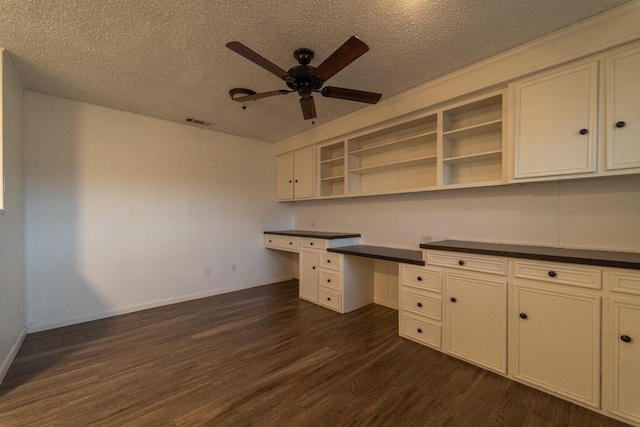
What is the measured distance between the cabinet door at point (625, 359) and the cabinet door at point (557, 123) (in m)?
0.93

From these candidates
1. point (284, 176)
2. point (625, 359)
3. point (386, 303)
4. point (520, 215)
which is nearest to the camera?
point (625, 359)

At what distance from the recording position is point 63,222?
295cm

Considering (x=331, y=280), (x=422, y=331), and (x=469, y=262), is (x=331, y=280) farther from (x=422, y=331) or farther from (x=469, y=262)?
(x=469, y=262)

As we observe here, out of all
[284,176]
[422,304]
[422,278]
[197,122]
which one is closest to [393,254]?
[422,278]

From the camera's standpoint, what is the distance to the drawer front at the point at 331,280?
330cm

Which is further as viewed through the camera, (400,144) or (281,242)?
(281,242)

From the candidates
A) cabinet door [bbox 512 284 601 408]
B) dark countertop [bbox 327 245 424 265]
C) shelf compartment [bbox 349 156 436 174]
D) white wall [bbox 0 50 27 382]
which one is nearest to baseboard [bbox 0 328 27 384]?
white wall [bbox 0 50 27 382]

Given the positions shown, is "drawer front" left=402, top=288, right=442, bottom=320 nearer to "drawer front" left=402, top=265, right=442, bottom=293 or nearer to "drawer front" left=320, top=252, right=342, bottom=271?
"drawer front" left=402, top=265, right=442, bottom=293

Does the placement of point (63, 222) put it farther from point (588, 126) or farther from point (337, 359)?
point (588, 126)

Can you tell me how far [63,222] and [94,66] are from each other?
176 centimetres

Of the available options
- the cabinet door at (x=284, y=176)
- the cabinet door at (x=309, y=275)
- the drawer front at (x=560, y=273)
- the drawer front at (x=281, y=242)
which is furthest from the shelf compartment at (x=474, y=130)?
the cabinet door at (x=284, y=176)

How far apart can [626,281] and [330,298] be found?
259 centimetres

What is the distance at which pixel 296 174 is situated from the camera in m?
4.46

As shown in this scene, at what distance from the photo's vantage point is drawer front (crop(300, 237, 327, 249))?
351cm
